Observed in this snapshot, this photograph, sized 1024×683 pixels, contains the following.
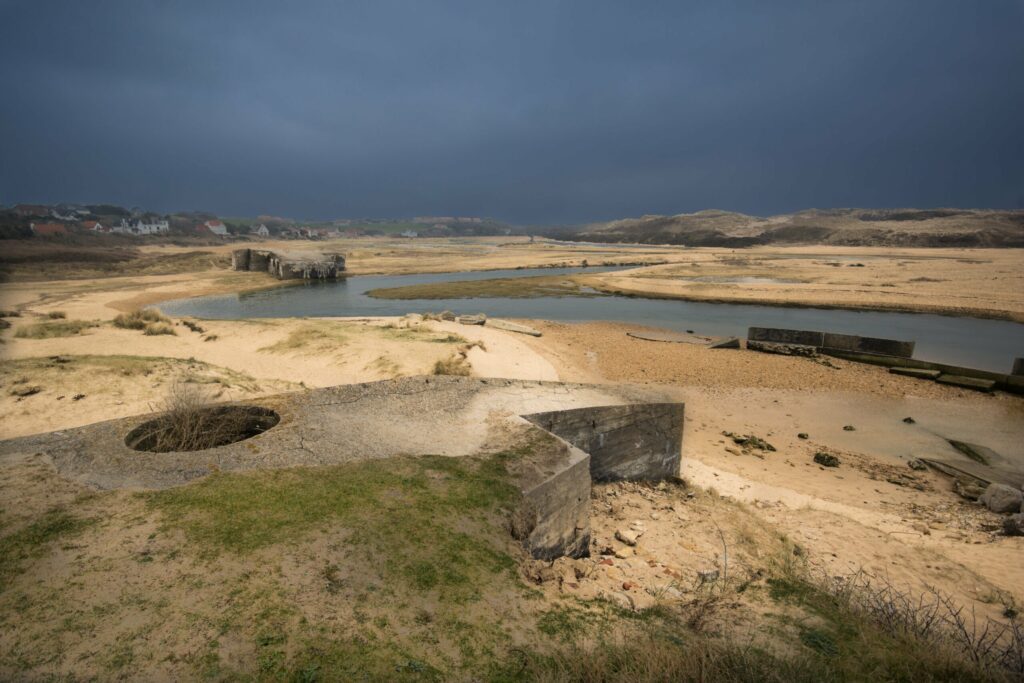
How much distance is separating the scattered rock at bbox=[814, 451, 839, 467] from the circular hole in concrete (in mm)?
11775

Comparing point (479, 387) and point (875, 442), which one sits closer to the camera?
point (479, 387)

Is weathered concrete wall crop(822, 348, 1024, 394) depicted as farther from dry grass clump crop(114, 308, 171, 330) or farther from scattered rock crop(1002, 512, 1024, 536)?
dry grass clump crop(114, 308, 171, 330)

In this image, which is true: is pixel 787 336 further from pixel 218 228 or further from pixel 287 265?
pixel 218 228

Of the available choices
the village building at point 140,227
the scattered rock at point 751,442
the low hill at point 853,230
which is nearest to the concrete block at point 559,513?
the scattered rock at point 751,442

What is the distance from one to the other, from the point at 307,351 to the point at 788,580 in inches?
685

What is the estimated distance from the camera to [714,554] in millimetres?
7039

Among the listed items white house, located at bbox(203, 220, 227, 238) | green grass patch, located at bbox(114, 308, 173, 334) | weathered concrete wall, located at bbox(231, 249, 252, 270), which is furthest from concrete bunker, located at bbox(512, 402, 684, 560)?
white house, located at bbox(203, 220, 227, 238)

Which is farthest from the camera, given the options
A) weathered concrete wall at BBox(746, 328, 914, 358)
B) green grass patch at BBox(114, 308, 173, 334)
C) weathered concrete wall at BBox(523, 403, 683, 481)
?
green grass patch at BBox(114, 308, 173, 334)

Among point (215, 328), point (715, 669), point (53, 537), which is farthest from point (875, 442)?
point (215, 328)

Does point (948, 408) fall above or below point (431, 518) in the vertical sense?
below

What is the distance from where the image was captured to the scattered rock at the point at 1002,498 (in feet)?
28.0

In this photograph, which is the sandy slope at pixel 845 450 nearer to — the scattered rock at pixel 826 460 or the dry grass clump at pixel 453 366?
Answer: the scattered rock at pixel 826 460

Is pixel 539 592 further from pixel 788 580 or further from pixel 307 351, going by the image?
pixel 307 351

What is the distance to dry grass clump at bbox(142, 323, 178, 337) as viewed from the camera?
789 inches
